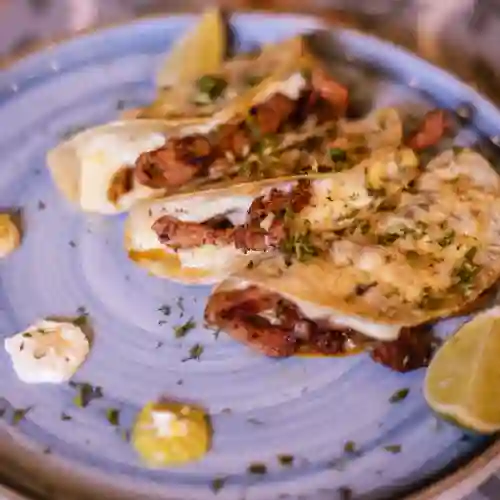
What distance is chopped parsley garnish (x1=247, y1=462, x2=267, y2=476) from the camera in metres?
1.35

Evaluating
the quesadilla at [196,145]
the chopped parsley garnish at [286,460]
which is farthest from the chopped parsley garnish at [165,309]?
the chopped parsley garnish at [286,460]

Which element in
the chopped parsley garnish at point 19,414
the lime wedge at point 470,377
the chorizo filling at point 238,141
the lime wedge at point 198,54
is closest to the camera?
the lime wedge at point 470,377

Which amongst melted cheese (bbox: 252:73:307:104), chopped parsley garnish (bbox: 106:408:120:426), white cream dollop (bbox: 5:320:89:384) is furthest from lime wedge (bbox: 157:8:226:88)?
chopped parsley garnish (bbox: 106:408:120:426)

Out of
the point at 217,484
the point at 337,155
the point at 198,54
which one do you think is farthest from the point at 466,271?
the point at 198,54

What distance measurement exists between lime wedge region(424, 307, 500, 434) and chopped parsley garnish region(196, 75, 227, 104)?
24.6 inches

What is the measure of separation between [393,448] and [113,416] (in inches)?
17.7

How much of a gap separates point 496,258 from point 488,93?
0.42m

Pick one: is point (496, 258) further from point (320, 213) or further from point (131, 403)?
point (131, 403)

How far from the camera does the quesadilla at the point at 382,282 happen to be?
1423 mm

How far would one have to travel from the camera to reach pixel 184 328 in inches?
58.0

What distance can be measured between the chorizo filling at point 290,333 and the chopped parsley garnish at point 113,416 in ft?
0.70

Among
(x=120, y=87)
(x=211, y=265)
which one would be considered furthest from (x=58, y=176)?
(x=211, y=265)

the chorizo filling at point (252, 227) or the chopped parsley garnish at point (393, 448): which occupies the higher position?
the chorizo filling at point (252, 227)

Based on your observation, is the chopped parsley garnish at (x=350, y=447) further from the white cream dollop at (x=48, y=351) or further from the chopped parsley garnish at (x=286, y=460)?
the white cream dollop at (x=48, y=351)
